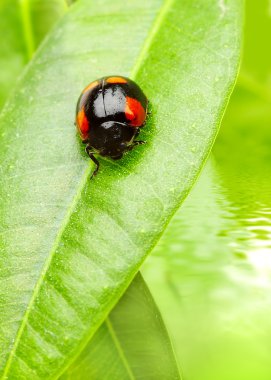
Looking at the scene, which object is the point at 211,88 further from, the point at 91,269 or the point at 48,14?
the point at 48,14

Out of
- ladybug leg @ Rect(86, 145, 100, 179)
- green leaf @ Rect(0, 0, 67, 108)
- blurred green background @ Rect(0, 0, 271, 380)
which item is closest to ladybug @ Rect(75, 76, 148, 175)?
ladybug leg @ Rect(86, 145, 100, 179)

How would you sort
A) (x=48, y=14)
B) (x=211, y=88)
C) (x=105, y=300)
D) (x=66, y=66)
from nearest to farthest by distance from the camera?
(x=105, y=300) < (x=211, y=88) < (x=66, y=66) < (x=48, y=14)

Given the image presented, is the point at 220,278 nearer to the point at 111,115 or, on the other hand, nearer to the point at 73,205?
the point at 73,205

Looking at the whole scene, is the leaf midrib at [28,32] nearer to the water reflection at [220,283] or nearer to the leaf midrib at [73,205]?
the leaf midrib at [73,205]

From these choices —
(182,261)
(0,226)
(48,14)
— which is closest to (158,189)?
(182,261)

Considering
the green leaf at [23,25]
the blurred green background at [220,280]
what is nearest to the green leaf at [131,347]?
the blurred green background at [220,280]

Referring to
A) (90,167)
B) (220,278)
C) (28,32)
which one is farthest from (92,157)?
(28,32)

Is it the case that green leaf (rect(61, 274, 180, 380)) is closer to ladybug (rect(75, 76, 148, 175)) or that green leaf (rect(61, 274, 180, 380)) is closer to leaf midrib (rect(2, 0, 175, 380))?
leaf midrib (rect(2, 0, 175, 380))
